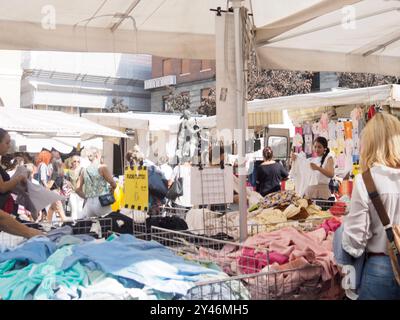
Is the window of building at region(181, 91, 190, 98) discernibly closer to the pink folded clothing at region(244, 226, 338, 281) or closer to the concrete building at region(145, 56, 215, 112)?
the concrete building at region(145, 56, 215, 112)

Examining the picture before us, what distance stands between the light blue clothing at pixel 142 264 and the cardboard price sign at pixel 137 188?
147 cm

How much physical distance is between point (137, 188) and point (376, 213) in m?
2.32

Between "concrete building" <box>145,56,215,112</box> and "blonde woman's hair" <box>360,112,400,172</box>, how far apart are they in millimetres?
32977

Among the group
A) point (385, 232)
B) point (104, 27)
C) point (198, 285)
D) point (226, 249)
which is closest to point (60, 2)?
point (104, 27)

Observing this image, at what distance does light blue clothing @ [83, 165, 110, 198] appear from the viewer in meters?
7.02

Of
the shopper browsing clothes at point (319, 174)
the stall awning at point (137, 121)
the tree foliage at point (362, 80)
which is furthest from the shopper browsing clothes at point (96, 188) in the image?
the tree foliage at point (362, 80)

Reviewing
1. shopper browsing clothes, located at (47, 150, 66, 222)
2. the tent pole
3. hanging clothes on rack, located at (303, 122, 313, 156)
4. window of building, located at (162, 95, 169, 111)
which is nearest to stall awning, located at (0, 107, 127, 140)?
shopper browsing clothes, located at (47, 150, 66, 222)

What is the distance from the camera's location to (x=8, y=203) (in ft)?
14.4

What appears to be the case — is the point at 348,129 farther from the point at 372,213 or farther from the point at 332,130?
the point at 372,213

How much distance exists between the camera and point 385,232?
2436mm

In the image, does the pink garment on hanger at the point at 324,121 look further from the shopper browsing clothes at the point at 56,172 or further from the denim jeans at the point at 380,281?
the denim jeans at the point at 380,281

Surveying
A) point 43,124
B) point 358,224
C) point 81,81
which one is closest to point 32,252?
point 358,224

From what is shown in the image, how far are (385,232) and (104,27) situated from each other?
288cm
